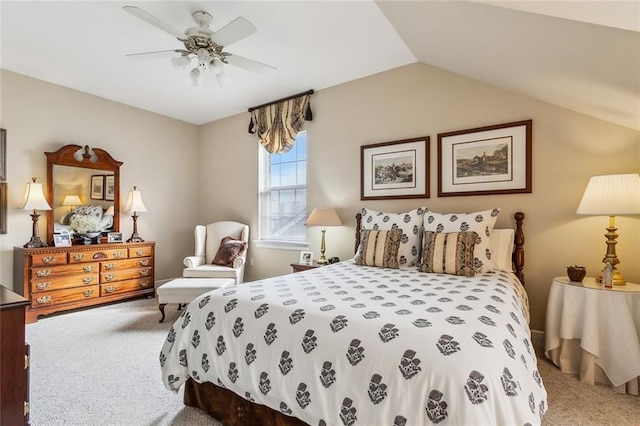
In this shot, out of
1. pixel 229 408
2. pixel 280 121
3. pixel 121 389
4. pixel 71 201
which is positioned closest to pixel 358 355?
pixel 229 408

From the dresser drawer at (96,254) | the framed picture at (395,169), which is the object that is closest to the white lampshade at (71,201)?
the dresser drawer at (96,254)

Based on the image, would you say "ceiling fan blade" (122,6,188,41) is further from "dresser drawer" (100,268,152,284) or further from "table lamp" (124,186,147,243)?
"dresser drawer" (100,268,152,284)

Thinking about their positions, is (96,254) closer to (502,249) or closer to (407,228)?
(407,228)

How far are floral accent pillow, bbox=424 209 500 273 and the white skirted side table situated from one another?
0.52 meters

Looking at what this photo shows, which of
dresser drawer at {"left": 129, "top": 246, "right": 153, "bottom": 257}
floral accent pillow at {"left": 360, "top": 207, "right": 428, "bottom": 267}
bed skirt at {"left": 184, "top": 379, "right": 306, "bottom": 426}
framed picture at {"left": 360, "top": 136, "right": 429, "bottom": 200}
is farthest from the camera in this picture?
dresser drawer at {"left": 129, "top": 246, "right": 153, "bottom": 257}

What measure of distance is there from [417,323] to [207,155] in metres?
4.87

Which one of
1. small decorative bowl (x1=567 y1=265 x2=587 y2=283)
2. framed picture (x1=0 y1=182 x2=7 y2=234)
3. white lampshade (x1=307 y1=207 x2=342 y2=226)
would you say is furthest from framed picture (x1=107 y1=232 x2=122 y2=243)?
small decorative bowl (x1=567 y1=265 x2=587 y2=283)

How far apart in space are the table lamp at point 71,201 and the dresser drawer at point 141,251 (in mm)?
830

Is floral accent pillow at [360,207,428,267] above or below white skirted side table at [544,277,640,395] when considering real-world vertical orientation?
above

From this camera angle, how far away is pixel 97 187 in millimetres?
4266

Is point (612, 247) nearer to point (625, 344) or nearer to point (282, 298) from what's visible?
point (625, 344)

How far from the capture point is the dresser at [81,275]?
3467mm

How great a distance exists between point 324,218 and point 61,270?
3.03 metres

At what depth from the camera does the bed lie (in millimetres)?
1096
